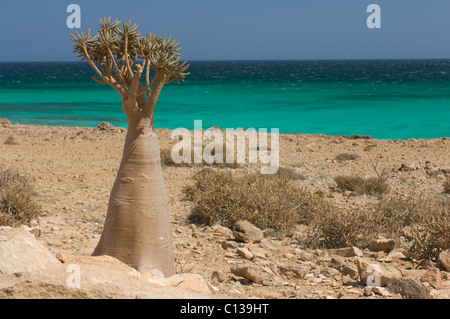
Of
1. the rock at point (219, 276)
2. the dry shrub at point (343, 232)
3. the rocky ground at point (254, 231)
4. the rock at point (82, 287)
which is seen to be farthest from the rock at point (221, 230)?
the rock at point (82, 287)

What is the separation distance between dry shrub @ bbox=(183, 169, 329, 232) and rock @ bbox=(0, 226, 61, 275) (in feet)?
8.87

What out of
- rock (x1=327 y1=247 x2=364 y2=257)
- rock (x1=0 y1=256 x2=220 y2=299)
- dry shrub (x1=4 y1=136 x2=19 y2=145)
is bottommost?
rock (x1=327 y1=247 x2=364 y2=257)

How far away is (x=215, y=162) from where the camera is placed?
10.3 meters

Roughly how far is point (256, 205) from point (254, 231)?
1.73ft

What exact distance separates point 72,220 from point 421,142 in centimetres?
1077

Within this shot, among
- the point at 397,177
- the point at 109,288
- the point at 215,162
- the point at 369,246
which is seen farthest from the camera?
the point at 215,162

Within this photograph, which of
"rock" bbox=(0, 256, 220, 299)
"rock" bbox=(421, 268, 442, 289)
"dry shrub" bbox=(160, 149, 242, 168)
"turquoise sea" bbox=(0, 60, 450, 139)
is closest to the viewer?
"rock" bbox=(0, 256, 220, 299)

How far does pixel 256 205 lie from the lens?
19.8 ft

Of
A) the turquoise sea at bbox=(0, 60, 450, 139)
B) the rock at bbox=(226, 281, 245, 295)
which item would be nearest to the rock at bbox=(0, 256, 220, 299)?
the rock at bbox=(226, 281, 245, 295)

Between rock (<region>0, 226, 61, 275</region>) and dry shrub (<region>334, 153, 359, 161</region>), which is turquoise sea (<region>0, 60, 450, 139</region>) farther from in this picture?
rock (<region>0, 226, 61, 275</region>)

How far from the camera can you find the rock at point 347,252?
15.8 ft

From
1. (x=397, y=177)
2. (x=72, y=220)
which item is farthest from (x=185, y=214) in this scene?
Answer: (x=397, y=177)

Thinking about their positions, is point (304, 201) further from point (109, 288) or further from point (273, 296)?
point (109, 288)

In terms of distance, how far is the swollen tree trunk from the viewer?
366 centimetres
